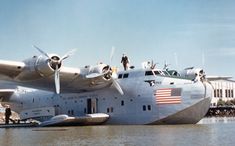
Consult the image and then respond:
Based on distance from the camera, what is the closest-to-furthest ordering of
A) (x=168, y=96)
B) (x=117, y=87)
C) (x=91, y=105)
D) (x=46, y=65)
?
(x=46, y=65) < (x=168, y=96) < (x=117, y=87) < (x=91, y=105)

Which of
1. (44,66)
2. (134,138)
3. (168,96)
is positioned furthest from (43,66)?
(134,138)

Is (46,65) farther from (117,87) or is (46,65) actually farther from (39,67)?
(117,87)

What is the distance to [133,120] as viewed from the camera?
31.5 meters

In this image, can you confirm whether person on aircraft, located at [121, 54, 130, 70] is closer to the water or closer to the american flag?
the american flag

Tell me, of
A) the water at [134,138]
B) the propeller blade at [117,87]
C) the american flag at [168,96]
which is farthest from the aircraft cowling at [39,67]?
the american flag at [168,96]

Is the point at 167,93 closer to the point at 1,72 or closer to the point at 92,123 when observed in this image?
the point at 92,123

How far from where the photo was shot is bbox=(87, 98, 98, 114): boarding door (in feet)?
112

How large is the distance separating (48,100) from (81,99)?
3.90 meters

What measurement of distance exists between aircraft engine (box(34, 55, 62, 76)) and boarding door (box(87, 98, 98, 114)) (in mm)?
6517

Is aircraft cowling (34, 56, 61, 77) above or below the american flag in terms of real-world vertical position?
above

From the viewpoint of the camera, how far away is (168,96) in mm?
30000

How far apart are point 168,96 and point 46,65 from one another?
9.11 metres

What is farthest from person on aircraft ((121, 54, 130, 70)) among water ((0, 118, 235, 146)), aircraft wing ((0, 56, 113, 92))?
water ((0, 118, 235, 146))

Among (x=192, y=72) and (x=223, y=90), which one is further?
(x=223, y=90)
